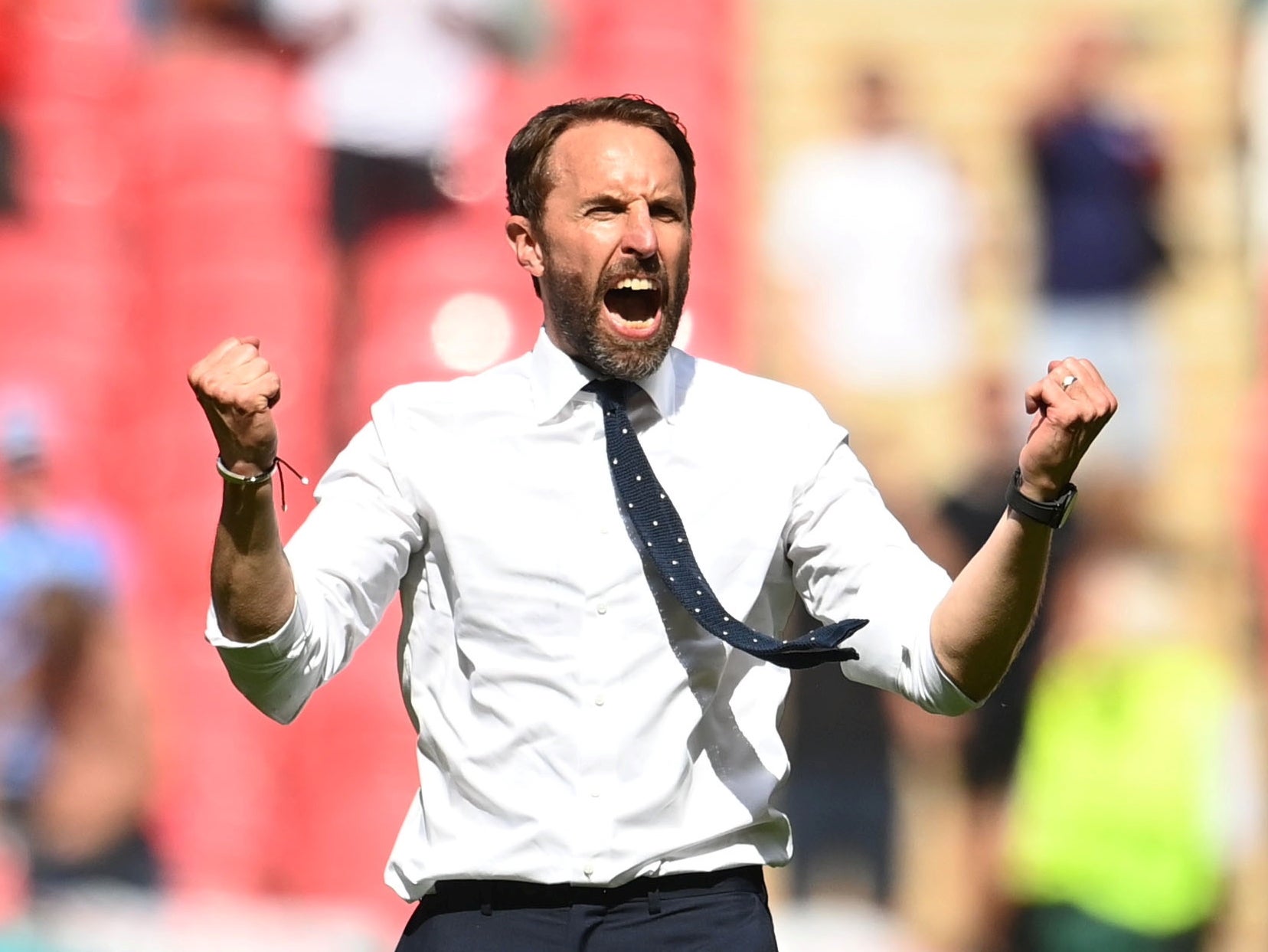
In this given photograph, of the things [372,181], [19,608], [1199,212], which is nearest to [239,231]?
[372,181]

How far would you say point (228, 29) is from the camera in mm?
4516

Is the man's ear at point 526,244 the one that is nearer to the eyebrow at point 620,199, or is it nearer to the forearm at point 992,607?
the eyebrow at point 620,199

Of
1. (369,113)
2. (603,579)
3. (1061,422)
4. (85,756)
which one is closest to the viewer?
(1061,422)

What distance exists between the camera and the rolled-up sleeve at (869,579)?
6.40 ft

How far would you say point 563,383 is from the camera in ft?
6.97

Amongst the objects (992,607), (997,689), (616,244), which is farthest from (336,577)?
(997,689)

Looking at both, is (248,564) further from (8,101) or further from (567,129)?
(8,101)

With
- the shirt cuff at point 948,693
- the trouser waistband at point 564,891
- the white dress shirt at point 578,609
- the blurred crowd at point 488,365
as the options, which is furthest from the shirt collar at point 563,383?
the blurred crowd at point 488,365

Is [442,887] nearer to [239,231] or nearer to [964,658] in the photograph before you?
[964,658]

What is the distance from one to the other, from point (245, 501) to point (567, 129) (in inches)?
25.5

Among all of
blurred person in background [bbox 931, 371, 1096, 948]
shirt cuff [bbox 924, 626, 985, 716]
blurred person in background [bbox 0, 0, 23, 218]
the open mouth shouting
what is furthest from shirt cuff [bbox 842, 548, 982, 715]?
blurred person in background [bbox 0, 0, 23, 218]

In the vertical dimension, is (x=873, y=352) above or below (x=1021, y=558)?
above

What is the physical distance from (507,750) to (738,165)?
2.88 m

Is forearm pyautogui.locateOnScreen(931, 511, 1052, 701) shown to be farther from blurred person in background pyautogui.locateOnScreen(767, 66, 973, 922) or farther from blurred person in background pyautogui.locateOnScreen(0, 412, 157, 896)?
blurred person in background pyautogui.locateOnScreen(0, 412, 157, 896)
